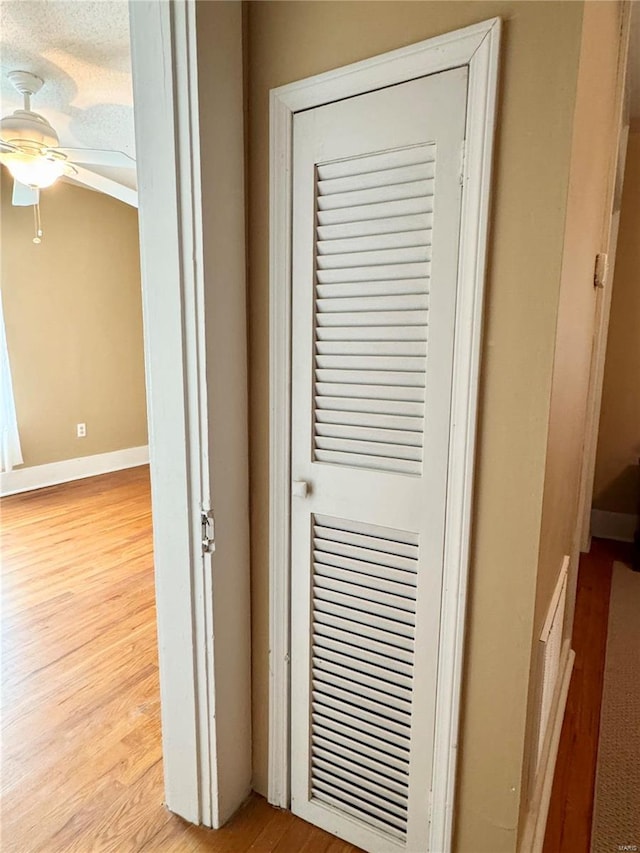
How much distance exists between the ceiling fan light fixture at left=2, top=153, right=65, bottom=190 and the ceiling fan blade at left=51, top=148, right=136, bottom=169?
328 mm

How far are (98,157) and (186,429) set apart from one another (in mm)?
2964

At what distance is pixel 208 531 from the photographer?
1252 mm

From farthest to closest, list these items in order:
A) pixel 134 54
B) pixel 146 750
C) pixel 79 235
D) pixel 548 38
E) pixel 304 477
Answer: pixel 79 235
pixel 146 750
pixel 304 477
pixel 134 54
pixel 548 38

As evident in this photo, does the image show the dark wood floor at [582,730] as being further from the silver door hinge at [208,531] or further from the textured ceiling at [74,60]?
the textured ceiling at [74,60]

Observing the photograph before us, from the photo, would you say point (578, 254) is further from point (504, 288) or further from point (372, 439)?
point (372, 439)

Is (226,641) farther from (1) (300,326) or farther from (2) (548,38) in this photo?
(2) (548,38)

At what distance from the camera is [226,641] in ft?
4.39

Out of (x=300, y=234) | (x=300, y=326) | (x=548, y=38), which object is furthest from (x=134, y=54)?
(x=548, y=38)

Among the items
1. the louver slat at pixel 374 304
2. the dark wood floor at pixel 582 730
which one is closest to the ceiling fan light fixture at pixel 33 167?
the louver slat at pixel 374 304

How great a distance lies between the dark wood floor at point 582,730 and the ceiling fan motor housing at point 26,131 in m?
3.43

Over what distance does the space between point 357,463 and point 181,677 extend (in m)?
0.73

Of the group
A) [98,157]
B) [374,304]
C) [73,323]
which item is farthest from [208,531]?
[73,323]

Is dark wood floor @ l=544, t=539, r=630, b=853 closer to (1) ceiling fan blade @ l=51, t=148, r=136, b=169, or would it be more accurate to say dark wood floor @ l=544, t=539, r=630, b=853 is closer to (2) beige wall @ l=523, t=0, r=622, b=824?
(2) beige wall @ l=523, t=0, r=622, b=824

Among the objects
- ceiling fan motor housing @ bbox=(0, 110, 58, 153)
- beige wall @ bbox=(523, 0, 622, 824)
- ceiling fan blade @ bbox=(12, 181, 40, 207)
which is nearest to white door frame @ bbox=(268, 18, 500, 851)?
beige wall @ bbox=(523, 0, 622, 824)
